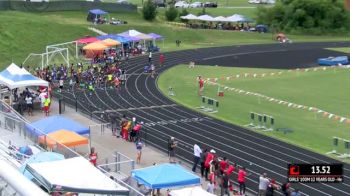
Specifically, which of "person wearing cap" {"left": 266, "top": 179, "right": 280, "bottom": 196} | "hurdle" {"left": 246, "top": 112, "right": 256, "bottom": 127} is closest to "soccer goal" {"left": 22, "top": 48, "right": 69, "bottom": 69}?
"hurdle" {"left": 246, "top": 112, "right": 256, "bottom": 127}

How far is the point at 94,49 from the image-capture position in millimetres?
52750

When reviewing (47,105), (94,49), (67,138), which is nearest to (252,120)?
(47,105)

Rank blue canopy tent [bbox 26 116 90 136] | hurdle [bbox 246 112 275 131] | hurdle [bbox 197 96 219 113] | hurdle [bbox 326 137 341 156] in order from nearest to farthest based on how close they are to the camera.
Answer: blue canopy tent [bbox 26 116 90 136] < hurdle [bbox 326 137 341 156] < hurdle [bbox 246 112 275 131] < hurdle [bbox 197 96 219 113]

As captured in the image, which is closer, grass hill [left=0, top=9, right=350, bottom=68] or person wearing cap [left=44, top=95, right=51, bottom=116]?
person wearing cap [left=44, top=95, right=51, bottom=116]

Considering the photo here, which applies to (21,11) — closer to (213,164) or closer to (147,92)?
(147,92)

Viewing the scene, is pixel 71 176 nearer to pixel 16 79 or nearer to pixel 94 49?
pixel 16 79

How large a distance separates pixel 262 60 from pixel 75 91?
22.5 meters

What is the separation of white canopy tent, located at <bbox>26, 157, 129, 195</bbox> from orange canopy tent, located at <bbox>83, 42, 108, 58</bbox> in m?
37.1

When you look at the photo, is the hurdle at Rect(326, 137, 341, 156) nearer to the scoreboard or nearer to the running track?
the running track

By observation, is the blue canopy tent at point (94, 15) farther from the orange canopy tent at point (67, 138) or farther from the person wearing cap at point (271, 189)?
the person wearing cap at point (271, 189)

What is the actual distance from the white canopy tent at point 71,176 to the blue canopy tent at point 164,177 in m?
2.71

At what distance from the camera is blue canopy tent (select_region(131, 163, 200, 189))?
18.2m

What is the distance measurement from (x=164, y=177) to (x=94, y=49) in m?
35.5

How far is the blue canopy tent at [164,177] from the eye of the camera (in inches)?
719
